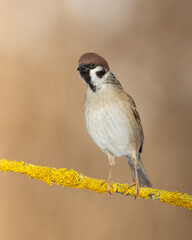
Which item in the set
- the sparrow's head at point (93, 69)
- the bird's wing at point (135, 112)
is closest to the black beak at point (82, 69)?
the sparrow's head at point (93, 69)

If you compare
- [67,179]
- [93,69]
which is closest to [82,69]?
[93,69]

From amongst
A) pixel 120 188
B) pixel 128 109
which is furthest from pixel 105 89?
pixel 120 188

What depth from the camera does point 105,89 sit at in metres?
0.58

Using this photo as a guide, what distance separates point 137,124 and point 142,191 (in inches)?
6.7

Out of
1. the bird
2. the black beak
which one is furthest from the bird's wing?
the black beak

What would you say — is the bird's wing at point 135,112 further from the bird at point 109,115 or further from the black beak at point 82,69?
the black beak at point 82,69

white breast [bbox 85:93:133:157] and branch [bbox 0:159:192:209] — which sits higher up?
white breast [bbox 85:93:133:157]

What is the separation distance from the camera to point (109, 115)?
0.57 metres

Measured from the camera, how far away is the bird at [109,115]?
56 centimetres

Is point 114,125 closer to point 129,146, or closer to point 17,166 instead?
point 129,146

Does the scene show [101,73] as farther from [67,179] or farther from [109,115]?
[67,179]

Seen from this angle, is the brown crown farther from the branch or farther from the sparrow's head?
the branch

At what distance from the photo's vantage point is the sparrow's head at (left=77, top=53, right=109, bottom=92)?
0.50 metres

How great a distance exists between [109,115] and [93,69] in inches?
3.5
